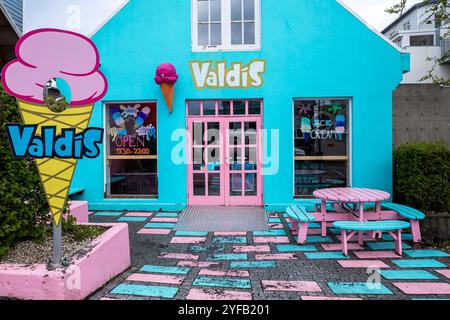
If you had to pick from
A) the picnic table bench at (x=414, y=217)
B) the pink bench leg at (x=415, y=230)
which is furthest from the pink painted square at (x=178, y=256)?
the pink bench leg at (x=415, y=230)

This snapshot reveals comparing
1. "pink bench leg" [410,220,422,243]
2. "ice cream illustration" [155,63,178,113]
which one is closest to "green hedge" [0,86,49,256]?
"ice cream illustration" [155,63,178,113]

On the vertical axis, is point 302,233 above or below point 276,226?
above

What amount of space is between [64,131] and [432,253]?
536 centimetres

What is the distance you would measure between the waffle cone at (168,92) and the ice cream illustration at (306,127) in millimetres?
3122

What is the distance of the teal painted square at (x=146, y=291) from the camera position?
370 centimetres

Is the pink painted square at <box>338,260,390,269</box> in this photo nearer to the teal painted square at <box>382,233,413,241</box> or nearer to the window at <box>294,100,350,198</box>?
the teal painted square at <box>382,233,413,241</box>

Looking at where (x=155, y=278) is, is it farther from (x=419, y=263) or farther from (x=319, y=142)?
(x=319, y=142)

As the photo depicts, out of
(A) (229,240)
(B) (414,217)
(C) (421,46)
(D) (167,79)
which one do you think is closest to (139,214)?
(A) (229,240)

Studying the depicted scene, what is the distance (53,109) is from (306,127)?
5926 millimetres

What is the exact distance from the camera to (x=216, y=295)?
372 cm

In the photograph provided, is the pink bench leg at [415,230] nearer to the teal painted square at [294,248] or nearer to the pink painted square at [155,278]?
the teal painted square at [294,248]

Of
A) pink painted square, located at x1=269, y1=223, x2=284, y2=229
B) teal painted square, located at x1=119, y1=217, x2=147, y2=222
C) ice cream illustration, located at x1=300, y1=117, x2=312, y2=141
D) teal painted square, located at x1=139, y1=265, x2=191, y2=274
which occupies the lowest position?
teal painted square, located at x1=139, y1=265, x2=191, y2=274

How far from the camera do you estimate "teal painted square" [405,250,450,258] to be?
5.11 metres

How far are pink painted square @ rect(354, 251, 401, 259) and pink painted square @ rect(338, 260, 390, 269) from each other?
21cm
